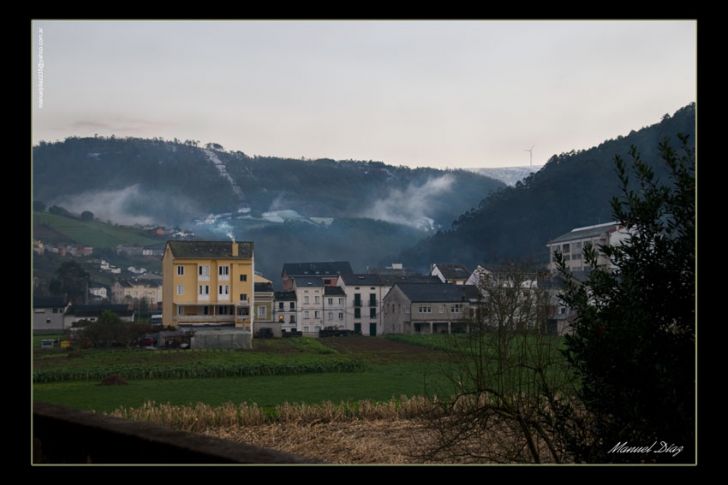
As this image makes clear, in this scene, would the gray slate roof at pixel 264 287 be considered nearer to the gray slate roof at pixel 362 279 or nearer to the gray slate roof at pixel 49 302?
the gray slate roof at pixel 362 279

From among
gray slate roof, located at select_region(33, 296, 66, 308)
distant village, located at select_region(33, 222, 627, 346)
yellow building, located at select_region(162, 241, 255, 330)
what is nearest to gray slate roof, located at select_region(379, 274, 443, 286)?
distant village, located at select_region(33, 222, 627, 346)

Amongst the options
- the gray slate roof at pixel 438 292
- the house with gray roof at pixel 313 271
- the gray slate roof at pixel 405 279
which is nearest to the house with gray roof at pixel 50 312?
the house with gray roof at pixel 313 271

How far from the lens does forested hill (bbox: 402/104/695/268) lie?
5718 millimetres

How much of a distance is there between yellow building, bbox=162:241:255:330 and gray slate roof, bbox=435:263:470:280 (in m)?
2.84

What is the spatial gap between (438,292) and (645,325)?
7.37 m

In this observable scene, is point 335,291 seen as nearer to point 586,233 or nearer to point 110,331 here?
point 110,331

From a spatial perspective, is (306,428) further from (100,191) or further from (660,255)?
(660,255)

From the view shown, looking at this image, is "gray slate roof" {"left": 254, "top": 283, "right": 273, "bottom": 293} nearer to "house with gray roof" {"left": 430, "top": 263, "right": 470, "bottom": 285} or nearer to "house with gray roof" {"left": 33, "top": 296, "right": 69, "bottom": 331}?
"house with gray roof" {"left": 33, "top": 296, "right": 69, "bottom": 331}

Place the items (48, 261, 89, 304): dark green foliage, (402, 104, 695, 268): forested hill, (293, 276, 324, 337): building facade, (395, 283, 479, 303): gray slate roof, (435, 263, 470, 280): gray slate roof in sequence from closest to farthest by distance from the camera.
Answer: (402, 104, 695, 268): forested hill
(48, 261, 89, 304): dark green foliage
(293, 276, 324, 337): building facade
(395, 283, 479, 303): gray slate roof
(435, 263, 470, 280): gray slate roof

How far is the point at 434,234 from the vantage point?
33.4 feet

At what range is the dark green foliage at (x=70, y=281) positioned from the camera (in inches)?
310

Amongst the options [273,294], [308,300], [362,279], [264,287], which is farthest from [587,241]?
[264,287]

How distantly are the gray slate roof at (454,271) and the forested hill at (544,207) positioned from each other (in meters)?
0.12
